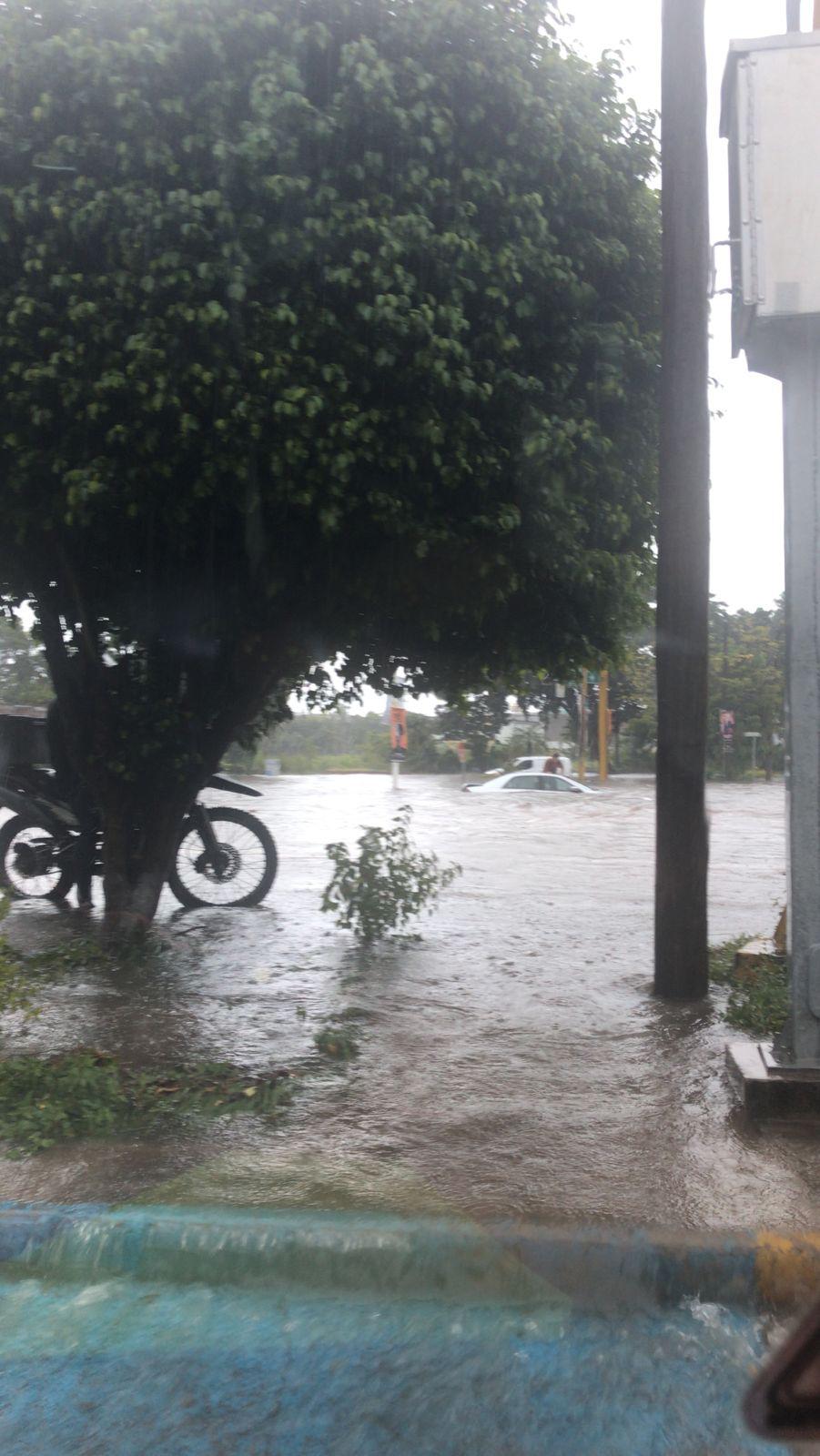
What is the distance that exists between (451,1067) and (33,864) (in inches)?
208

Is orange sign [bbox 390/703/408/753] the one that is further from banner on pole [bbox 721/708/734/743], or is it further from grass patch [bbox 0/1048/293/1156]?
grass patch [bbox 0/1048/293/1156]

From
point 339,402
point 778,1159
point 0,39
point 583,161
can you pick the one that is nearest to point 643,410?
point 583,161

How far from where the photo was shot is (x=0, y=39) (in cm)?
639

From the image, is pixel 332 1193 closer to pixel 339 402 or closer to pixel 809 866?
pixel 809 866

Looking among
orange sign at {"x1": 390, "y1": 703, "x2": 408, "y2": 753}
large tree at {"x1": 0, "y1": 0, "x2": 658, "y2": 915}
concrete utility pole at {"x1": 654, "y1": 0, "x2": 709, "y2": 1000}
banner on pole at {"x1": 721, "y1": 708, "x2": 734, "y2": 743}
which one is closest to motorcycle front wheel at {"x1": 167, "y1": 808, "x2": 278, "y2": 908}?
large tree at {"x1": 0, "y1": 0, "x2": 658, "y2": 915}

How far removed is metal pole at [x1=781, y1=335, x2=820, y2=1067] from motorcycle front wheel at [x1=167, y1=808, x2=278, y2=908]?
5.57 meters

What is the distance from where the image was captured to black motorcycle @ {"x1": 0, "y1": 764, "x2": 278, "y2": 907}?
9578 millimetres

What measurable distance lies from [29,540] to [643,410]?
353 cm

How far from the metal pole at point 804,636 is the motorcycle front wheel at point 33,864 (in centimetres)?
635

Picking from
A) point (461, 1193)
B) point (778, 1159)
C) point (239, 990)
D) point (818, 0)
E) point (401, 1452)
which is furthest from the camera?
point (818, 0)

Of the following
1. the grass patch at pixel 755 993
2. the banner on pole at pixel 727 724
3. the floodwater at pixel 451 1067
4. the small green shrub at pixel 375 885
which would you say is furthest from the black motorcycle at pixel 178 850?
the banner on pole at pixel 727 724

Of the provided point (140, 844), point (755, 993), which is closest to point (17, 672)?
point (140, 844)

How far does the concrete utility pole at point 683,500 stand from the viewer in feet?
21.5

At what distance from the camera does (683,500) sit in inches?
259
